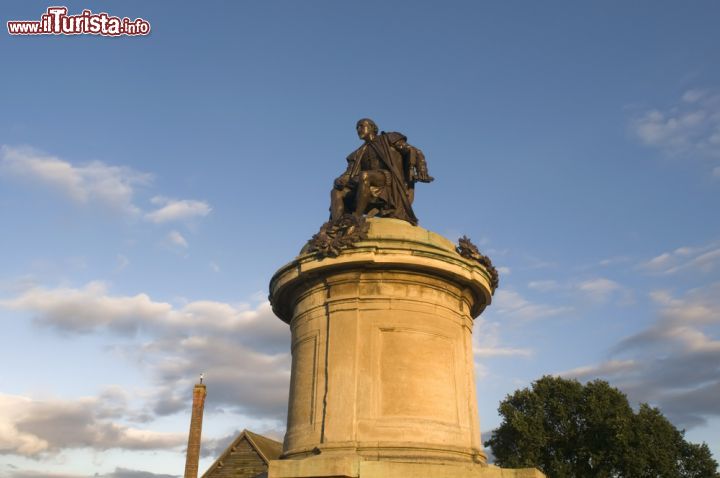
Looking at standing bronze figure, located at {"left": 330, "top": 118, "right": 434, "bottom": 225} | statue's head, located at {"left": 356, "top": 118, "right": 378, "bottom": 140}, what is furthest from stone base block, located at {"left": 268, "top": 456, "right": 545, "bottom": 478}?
statue's head, located at {"left": 356, "top": 118, "right": 378, "bottom": 140}

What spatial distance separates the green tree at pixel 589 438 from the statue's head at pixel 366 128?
77.0ft

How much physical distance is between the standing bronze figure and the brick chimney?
41983 millimetres

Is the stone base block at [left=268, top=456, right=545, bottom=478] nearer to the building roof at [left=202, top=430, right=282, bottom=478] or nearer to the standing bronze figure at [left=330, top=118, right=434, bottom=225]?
the standing bronze figure at [left=330, top=118, right=434, bottom=225]

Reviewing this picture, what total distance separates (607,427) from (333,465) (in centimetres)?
2669

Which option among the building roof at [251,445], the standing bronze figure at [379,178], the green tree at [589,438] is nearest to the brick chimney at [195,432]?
the building roof at [251,445]

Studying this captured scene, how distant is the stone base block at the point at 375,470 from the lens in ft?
24.0

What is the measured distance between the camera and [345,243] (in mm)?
8930

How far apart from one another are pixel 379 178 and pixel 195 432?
142 feet

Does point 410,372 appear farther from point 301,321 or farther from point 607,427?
point 607,427

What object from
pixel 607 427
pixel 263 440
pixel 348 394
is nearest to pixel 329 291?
pixel 348 394

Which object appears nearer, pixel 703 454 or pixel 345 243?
pixel 345 243

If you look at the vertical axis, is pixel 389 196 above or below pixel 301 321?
above

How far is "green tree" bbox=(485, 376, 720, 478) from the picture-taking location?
29172 mm

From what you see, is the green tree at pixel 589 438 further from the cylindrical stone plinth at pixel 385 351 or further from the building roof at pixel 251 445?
the cylindrical stone plinth at pixel 385 351
